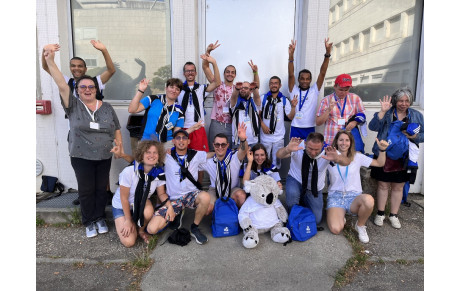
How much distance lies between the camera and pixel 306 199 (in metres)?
4.09

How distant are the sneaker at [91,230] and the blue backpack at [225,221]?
1.48m

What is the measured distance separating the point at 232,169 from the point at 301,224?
1.12m

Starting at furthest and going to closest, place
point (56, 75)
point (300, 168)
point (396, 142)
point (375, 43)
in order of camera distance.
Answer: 1. point (375, 43)
2. point (300, 168)
3. point (396, 142)
4. point (56, 75)

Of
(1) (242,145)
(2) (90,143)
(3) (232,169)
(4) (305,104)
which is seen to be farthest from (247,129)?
(2) (90,143)

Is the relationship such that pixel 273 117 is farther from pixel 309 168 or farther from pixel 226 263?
pixel 226 263

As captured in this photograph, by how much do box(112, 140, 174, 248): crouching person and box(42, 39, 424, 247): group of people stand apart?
1 centimetres

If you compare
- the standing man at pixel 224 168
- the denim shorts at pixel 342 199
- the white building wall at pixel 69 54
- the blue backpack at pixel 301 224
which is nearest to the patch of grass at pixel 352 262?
the denim shorts at pixel 342 199

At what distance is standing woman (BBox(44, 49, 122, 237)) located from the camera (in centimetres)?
355

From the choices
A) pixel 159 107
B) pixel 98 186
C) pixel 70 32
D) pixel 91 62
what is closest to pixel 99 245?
pixel 98 186

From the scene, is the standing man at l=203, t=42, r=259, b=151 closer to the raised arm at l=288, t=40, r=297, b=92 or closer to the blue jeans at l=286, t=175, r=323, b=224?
the raised arm at l=288, t=40, r=297, b=92

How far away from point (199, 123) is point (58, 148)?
8.13 ft

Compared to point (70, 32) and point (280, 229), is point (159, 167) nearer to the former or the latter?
point (280, 229)

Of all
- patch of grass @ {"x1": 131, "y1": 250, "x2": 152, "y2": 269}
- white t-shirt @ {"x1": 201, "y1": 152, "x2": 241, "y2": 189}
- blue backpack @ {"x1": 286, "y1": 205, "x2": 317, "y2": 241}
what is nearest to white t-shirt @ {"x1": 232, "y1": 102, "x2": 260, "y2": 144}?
white t-shirt @ {"x1": 201, "y1": 152, "x2": 241, "y2": 189}

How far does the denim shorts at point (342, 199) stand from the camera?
3894 millimetres
